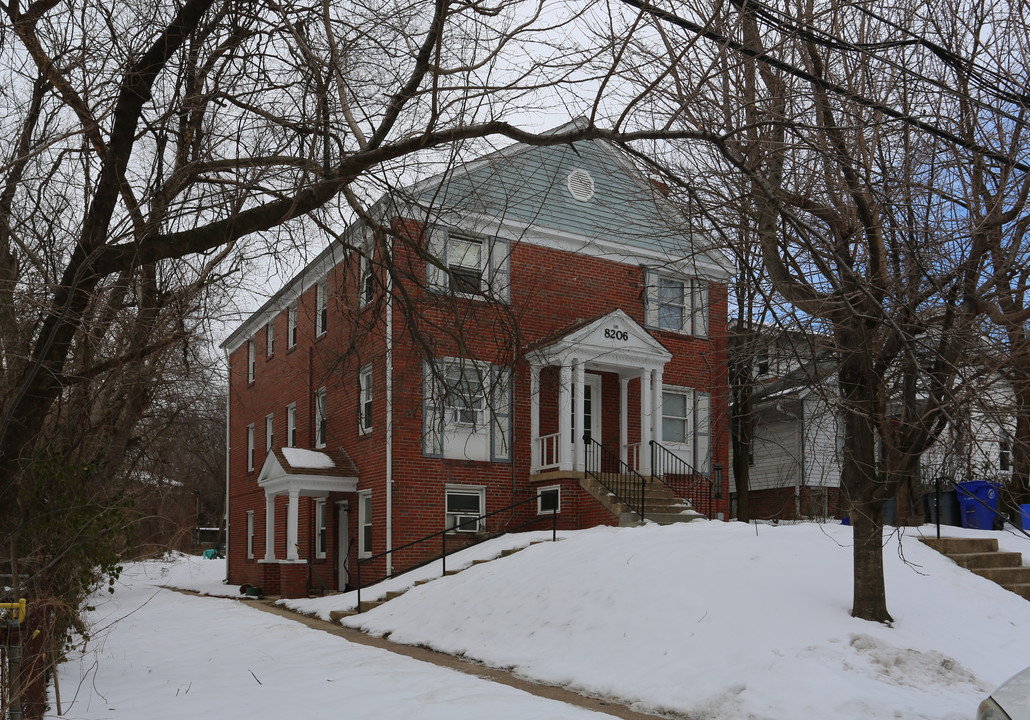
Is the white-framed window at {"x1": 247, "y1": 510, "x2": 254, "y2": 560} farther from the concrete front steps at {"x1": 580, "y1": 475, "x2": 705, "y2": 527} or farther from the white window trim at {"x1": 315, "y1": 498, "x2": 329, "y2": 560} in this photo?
the concrete front steps at {"x1": 580, "y1": 475, "x2": 705, "y2": 527}

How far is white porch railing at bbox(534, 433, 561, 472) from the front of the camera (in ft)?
63.8

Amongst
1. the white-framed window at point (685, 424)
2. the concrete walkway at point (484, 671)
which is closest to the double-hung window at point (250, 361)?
the white-framed window at point (685, 424)

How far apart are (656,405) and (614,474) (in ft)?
5.84

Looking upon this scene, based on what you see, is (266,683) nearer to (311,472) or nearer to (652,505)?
(652,505)

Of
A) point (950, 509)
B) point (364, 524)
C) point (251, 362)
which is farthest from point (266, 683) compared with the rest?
point (251, 362)

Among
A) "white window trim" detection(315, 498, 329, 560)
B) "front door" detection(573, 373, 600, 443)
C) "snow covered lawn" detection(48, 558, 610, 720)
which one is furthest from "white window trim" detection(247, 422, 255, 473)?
"snow covered lawn" detection(48, 558, 610, 720)

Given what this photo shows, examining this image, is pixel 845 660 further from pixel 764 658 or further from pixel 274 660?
pixel 274 660

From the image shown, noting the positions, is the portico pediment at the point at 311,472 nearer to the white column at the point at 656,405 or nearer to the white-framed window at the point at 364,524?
the white-framed window at the point at 364,524

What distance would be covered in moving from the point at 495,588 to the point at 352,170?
26.9 ft

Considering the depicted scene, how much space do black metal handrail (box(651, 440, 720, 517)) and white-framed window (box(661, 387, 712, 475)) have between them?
0.28m

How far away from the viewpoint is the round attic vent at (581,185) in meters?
21.2

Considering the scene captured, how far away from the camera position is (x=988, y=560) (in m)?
13.0

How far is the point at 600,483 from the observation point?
18.6 metres

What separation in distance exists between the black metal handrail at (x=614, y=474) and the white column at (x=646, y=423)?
365 mm
